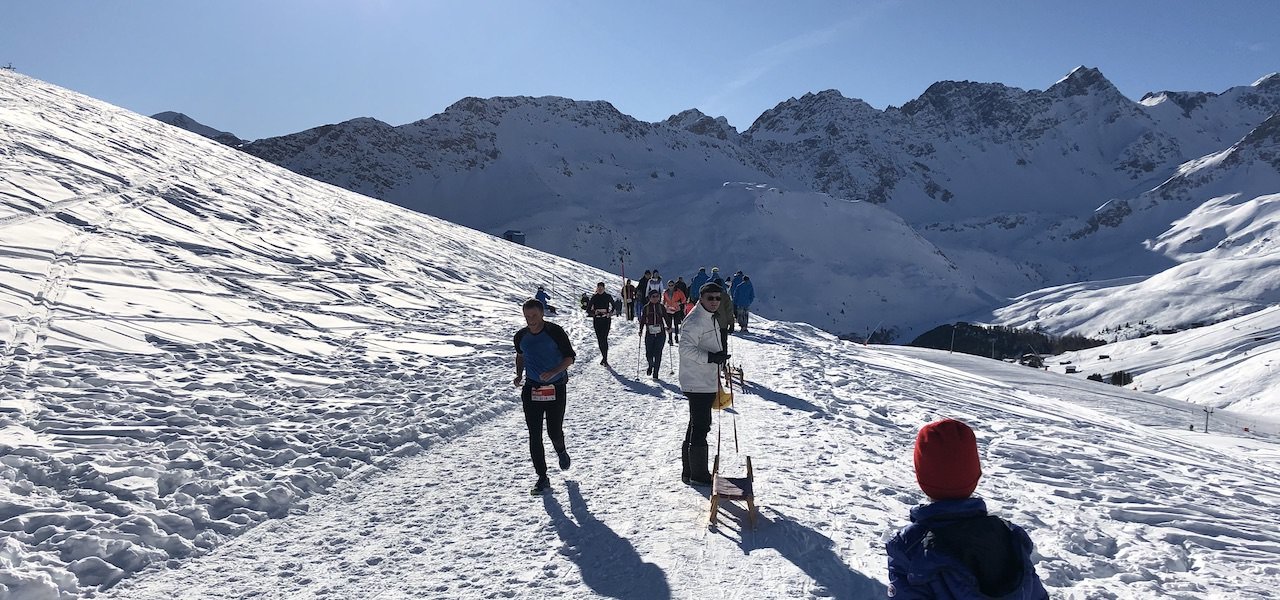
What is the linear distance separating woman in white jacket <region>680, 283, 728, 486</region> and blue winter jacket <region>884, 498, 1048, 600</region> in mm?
3756

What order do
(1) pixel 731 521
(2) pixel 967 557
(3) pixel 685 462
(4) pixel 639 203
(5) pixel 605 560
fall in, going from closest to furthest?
(2) pixel 967 557 < (5) pixel 605 560 < (1) pixel 731 521 < (3) pixel 685 462 < (4) pixel 639 203

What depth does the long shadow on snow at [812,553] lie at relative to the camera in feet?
15.5

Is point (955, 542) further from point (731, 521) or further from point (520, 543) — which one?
point (520, 543)

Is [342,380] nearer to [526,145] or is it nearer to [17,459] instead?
[17,459]

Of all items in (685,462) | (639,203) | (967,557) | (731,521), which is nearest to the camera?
(967,557)

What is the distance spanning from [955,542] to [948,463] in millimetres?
289

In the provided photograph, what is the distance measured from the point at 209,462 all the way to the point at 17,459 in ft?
5.10

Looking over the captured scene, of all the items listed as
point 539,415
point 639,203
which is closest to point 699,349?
point 539,415

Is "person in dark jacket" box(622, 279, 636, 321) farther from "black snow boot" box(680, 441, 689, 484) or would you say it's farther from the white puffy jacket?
the white puffy jacket

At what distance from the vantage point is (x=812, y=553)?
5.29 m

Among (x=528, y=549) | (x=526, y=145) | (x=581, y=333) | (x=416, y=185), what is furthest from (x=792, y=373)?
(x=526, y=145)

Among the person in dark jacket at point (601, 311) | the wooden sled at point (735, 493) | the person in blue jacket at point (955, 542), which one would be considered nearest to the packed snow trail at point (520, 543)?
the wooden sled at point (735, 493)

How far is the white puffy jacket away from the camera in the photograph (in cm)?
644

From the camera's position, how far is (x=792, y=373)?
14461 mm
